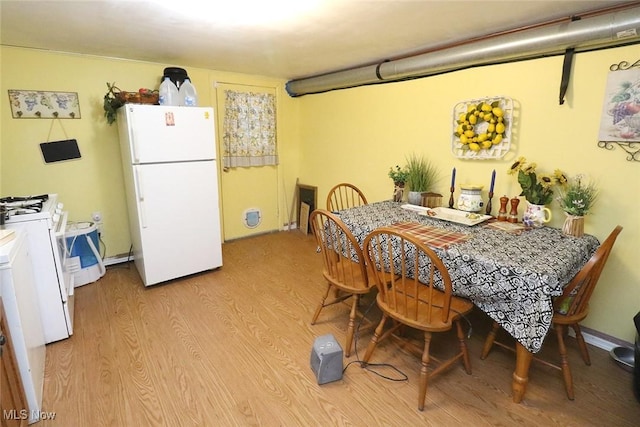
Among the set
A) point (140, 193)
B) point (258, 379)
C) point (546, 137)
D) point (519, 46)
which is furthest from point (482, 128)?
point (140, 193)

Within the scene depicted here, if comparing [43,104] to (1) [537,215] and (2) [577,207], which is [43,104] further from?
(2) [577,207]

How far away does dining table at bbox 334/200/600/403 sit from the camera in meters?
1.43

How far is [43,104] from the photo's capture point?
2857 mm

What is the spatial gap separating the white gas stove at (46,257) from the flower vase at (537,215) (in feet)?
9.84

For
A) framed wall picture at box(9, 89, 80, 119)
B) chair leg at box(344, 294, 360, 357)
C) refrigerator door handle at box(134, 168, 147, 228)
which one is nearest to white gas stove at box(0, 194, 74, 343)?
refrigerator door handle at box(134, 168, 147, 228)

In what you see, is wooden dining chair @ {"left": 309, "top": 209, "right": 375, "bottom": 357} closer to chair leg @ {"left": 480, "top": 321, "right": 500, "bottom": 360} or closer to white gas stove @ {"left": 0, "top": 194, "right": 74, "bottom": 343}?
chair leg @ {"left": 480, "top": 321, "right": 500, "bottom": 360}

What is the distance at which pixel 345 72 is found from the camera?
11.2 ft

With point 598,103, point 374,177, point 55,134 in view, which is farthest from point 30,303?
point 598,103

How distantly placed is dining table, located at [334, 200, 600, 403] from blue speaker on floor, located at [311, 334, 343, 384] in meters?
0.72

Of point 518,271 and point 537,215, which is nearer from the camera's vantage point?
point 518,271

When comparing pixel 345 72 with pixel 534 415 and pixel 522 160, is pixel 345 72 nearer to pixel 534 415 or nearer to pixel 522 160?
pixel 522 160

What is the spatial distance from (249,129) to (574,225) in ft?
11.2

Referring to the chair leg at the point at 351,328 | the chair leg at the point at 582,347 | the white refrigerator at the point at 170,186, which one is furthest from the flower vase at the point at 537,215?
the white refrigerator at the point at 170,186

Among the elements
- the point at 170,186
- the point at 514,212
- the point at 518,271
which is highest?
the point at 170,186
